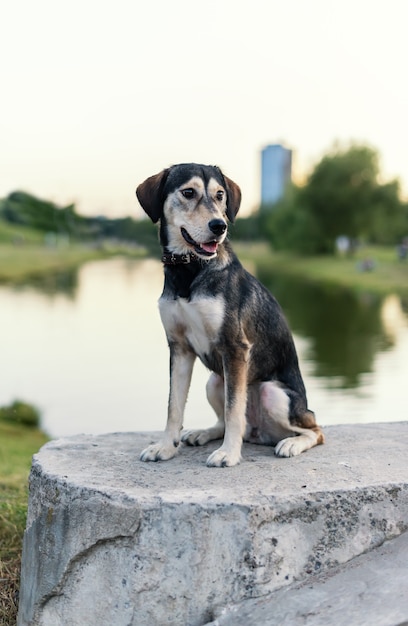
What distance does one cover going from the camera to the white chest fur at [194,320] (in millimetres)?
5348

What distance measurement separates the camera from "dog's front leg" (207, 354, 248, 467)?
17.5 feet

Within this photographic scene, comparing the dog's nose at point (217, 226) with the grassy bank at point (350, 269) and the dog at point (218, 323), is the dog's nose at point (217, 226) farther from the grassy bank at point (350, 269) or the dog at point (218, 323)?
the grassy bank at point (350, 269)

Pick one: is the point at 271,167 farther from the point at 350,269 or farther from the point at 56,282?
the point at 56,282

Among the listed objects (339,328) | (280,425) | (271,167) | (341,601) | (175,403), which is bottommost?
(339,328)

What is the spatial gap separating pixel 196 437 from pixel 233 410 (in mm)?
943

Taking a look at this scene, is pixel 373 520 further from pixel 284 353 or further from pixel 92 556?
pixel 92 556

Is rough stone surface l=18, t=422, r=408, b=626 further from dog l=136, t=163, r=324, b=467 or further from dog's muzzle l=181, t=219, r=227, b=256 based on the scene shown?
dog's muzzle l=181, t=219, r=227, b=256

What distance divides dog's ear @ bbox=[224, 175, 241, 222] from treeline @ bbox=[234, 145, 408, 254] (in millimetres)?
52982

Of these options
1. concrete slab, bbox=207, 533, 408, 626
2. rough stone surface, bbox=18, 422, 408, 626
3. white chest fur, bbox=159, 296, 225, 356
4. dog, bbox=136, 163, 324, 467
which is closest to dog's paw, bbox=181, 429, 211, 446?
dog, bbox=136, 163, 324, 467

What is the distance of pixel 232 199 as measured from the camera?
558 cm

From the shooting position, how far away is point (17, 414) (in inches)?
565

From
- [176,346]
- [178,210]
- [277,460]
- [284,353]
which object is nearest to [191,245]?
[178,210]

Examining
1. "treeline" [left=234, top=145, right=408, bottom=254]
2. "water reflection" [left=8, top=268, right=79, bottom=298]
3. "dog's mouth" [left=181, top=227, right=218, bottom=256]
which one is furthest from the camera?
"treeline" [left=234, top=145, right=408, bottom=254]

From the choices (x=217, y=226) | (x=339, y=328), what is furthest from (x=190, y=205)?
(x=339, y=328)
